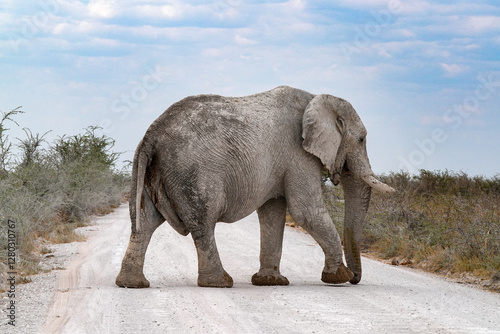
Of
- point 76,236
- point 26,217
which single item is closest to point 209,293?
point 26,217

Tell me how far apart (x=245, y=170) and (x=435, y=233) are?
592cm

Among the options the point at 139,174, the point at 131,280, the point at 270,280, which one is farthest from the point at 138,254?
the point at 270,280

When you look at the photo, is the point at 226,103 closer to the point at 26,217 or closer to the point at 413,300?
the point at 413,300

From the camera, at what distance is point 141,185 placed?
29.8ft

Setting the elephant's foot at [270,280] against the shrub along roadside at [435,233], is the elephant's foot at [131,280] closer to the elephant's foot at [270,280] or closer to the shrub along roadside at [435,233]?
the elephant's foot at [270,280]

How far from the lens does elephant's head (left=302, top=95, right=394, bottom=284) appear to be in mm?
9734

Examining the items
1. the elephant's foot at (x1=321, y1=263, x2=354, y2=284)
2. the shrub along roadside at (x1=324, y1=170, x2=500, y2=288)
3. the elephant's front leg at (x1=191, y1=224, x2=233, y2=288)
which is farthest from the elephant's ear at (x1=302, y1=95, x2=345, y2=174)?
the shrub along roadside at (x1=324, y1=170, x2=500, y2=288)

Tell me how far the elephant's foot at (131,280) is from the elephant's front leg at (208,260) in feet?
2.59

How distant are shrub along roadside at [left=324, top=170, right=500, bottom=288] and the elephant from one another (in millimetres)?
2583

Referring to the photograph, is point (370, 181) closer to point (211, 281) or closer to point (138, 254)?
point (211, 281)

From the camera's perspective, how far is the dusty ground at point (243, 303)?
6887 mm

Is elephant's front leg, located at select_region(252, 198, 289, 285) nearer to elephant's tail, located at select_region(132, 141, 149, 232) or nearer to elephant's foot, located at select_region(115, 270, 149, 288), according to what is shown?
elephant's foot, located at select_region(115, 270, 149, 288)

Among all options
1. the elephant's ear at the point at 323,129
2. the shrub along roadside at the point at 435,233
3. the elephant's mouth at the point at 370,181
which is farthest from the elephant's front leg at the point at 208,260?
the shrub along roadside at the point at 435,233
